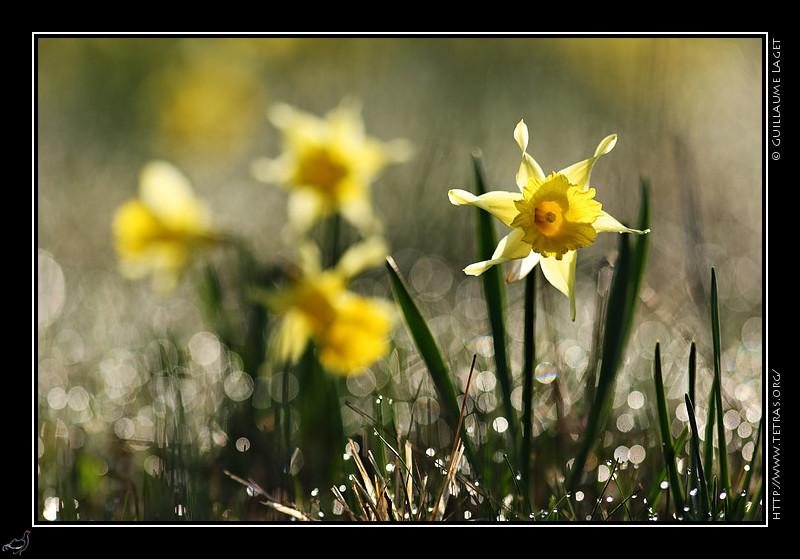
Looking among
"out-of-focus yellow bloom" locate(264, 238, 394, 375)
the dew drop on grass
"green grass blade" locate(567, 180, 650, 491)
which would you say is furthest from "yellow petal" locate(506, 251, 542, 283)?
"out-of-focus yellow bloom" locate(264, 238, 394, 375)

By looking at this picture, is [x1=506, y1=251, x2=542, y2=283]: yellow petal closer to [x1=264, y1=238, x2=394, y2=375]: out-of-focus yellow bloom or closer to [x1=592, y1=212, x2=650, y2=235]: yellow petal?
[x1=592, y1=212, x2=650, y2=235]: yellow petal

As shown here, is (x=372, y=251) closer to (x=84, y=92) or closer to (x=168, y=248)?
(x=168, y=248)

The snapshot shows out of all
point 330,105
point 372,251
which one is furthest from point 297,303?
point 330,105

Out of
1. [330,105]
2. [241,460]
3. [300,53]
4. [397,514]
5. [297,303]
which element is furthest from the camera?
[300,53]

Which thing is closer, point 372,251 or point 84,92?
point 372,251
